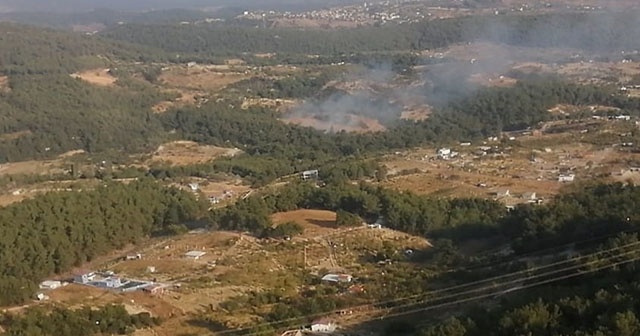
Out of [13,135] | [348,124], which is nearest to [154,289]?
[13,135]

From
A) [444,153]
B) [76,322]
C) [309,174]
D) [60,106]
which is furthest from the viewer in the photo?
[60,106]

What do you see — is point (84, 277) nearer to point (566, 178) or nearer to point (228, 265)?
point (228, 265)

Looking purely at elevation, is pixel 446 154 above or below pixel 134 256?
below

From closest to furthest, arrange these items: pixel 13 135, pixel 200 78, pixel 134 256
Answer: pixel 134 256 → pixel 13 135 → pixel 200 78

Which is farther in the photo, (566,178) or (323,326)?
(566,178)

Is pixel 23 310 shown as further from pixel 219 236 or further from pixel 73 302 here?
pixel 219 236

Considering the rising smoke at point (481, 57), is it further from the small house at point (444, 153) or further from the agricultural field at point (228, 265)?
the agricultural field at point (228, 265)

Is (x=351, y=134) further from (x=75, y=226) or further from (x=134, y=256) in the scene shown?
(x=75, y=226)

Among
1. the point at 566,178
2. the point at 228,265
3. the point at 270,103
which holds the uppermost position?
the point at 228,265
